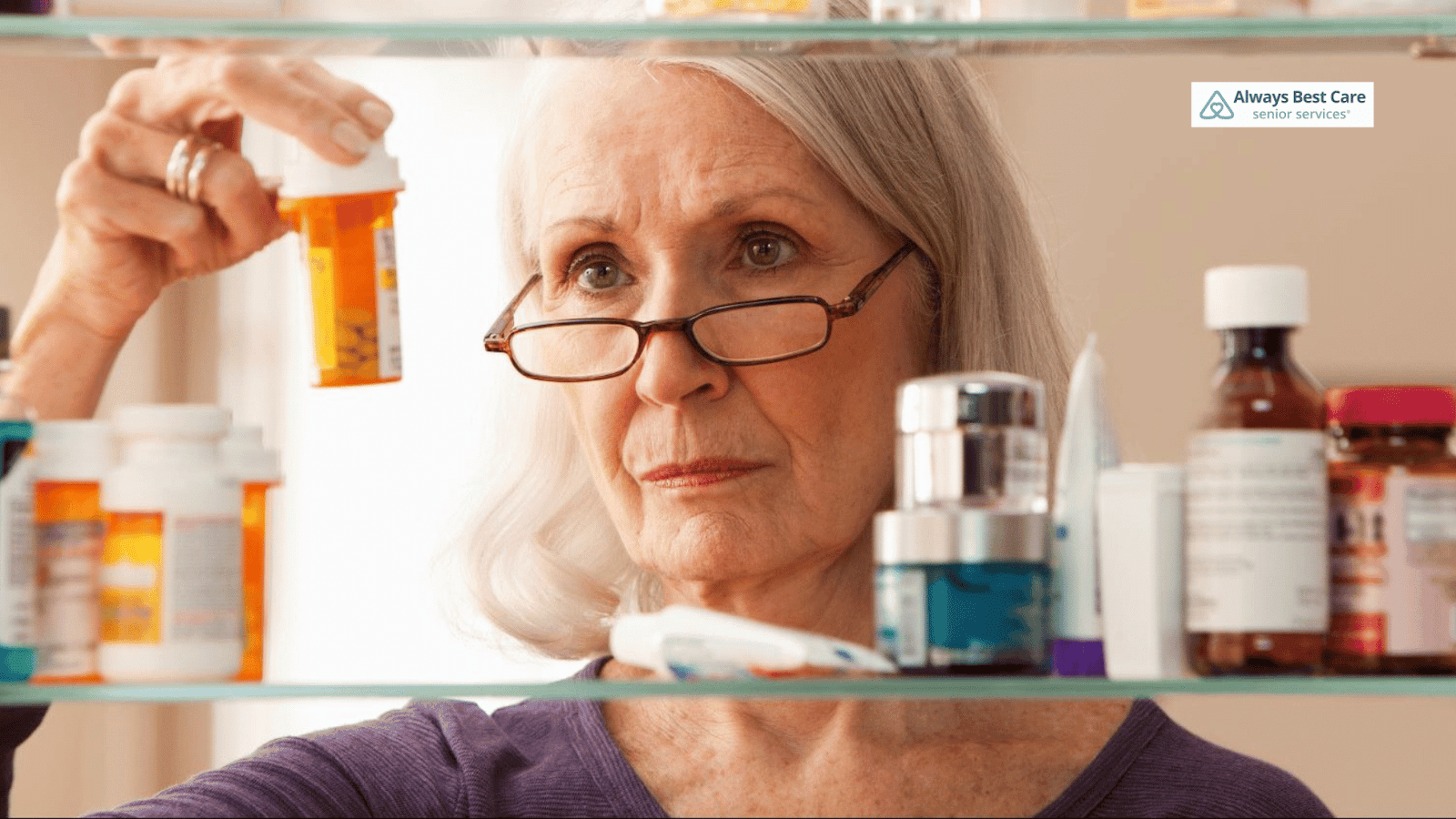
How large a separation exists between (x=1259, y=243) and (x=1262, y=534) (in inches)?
31.0

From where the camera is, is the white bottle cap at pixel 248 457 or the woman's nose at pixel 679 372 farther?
the woman's nose at pixel 679 372

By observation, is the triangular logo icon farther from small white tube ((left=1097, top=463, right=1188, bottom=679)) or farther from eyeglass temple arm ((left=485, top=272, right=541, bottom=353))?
small white tube ((left=1097, top=463, right=1188, bottom=679))

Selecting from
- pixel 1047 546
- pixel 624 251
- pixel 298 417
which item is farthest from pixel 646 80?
pixel 298 417

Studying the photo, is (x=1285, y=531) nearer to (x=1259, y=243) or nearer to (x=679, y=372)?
(x=679, y=372)

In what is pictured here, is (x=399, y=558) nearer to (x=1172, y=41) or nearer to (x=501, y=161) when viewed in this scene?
(x=501, y=161)

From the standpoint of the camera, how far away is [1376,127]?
1.32 metres

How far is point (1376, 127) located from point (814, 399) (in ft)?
2.07

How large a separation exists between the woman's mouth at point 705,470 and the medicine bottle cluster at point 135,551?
339mm

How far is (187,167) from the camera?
34.4 inches

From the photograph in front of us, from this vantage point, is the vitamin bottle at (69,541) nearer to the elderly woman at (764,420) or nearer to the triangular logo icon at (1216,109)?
the elderly woman at (764,420)

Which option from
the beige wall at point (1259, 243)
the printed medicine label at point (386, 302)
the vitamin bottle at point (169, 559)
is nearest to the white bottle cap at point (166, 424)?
the vitamin bottle at point (169, 559)

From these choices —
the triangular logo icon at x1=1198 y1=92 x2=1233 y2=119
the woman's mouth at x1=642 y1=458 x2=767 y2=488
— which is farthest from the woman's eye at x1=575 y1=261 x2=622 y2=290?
the triangular logo icon at x1=1198 y1=92 x2=1233 y2=119

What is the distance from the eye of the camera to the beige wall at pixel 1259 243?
1.30 m

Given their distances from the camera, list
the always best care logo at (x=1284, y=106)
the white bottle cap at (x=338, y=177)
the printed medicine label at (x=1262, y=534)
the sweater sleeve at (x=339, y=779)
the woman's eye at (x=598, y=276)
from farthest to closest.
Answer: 1. the always best care logo at (x=1284, y=106)
2. the woman's eye at (x=598, y=276)
3. the sweater sleeve at (x=339, y=779)
4. the white bottle cap at (x=338, y=177)
5. the printed medicine label at (x=1262, y=534)
